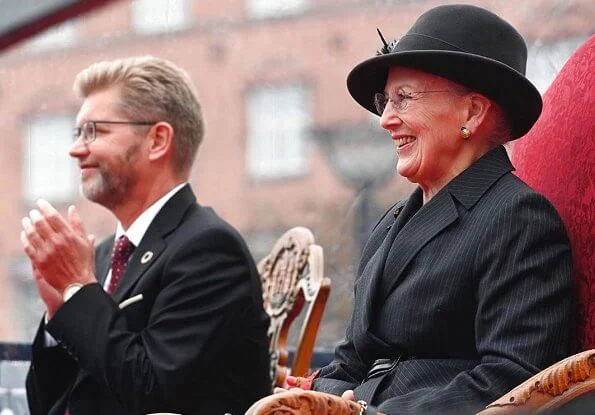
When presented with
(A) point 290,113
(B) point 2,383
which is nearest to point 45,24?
(B) point 2,383

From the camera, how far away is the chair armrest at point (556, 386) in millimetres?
2361

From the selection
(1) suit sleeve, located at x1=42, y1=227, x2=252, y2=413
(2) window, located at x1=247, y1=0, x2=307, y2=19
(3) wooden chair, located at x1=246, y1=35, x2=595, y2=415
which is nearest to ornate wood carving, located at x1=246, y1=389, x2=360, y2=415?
(3) wooden chair, located at x1=246, y1=35, x2=595, y2=415

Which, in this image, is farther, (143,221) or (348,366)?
(143,221)

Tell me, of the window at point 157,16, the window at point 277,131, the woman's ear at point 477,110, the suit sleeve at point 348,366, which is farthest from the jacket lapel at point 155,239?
the window at point 277,131

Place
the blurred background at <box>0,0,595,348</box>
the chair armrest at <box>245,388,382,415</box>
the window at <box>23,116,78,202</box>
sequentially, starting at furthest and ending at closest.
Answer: the window at <box>23,116,78,202</box>
the blurred background at <box>0,0,595,348</box>
the chair armrest at <box>245,388,382,415</box>

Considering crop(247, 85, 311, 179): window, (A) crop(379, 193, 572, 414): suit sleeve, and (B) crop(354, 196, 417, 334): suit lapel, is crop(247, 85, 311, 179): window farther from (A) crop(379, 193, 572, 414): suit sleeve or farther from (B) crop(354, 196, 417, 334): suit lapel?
(A) crop(379, 193, 572, 414): suit sleeve

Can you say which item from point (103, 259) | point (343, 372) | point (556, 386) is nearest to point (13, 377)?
point (103, 259)

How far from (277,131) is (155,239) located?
798 inches

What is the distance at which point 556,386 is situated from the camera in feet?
7.75

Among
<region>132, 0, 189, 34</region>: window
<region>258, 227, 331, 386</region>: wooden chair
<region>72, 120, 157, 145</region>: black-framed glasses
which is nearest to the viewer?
<region>258, 227, 331, 386</region>: wooden chair

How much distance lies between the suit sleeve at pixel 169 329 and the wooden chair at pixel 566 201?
781mm

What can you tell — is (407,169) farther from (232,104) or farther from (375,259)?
(232,104)

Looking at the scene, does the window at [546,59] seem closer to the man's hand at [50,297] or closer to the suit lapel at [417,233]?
the man's hand at [50,297]

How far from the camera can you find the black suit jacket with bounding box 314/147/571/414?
8.41 feet
